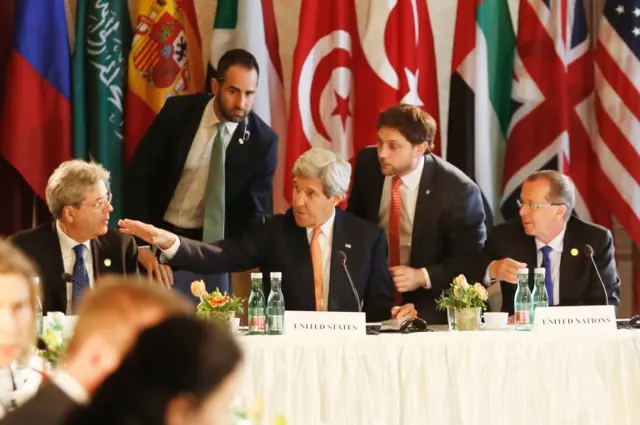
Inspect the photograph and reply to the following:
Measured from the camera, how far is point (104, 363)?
136 centimetres

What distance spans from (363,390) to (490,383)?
0.46 m

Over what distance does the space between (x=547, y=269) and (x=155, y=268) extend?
1631 millimetres

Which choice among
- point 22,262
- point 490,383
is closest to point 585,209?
point 490,383

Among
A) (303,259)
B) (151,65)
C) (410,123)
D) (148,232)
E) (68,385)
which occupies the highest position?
(151,65)

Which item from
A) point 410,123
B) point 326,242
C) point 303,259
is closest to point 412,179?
point 410,123

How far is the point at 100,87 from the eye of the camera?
19.3 ft

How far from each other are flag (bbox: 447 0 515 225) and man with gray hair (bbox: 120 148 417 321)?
159cm

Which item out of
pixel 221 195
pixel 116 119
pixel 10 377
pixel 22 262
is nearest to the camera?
pixel 22 262

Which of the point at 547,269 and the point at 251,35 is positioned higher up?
the point at 251,35

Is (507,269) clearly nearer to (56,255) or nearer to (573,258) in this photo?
(573,258)

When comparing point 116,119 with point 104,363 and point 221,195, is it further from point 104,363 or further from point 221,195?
point 104,363

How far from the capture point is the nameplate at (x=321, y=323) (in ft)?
12.6

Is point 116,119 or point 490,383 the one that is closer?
point 490,383

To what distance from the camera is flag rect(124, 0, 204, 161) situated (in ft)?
19.4
